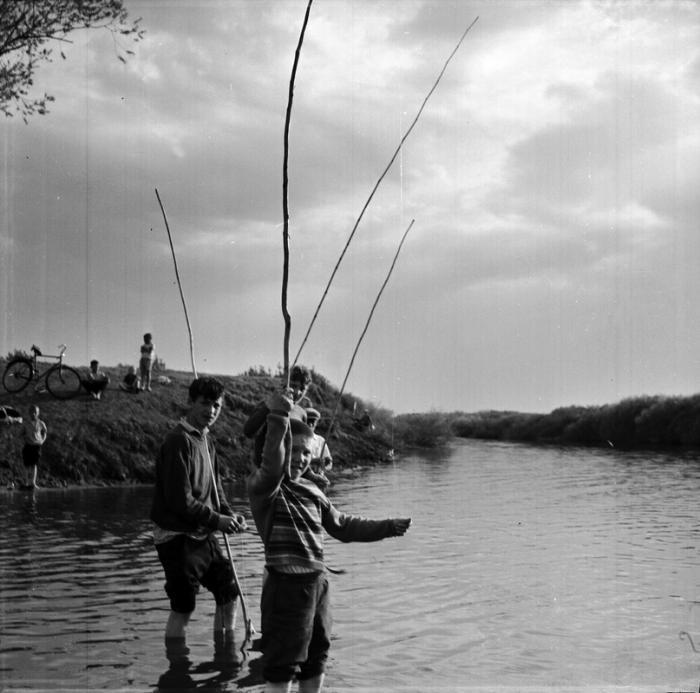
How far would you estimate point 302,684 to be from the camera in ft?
15.1

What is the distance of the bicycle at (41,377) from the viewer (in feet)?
77.0

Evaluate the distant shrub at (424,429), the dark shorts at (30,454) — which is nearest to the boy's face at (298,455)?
the dark shorts at (30,454)

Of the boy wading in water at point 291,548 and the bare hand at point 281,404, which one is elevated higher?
the bare hand at point 281,404

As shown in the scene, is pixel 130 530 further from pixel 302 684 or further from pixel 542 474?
pixel 542 474

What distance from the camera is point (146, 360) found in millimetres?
24594

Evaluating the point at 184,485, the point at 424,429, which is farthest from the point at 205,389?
the point at 424,429

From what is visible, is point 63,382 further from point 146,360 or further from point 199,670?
point 199,670

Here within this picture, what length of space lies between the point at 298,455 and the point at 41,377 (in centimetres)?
2058

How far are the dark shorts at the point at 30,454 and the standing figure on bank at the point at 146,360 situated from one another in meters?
5.42

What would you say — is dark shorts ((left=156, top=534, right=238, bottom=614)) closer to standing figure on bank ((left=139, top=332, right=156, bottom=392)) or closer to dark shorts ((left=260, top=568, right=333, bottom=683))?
dark shorts ((left=260, top=568, right=333, bottom=683))

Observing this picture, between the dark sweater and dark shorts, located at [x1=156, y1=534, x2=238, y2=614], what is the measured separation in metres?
0.11

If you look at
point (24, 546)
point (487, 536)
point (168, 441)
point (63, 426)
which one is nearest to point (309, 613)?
point (168, 441)

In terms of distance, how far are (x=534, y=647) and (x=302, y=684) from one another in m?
2.90

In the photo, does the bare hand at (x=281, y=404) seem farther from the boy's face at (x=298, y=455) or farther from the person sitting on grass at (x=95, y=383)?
the person sitting on grass at (x=95, y=383)
